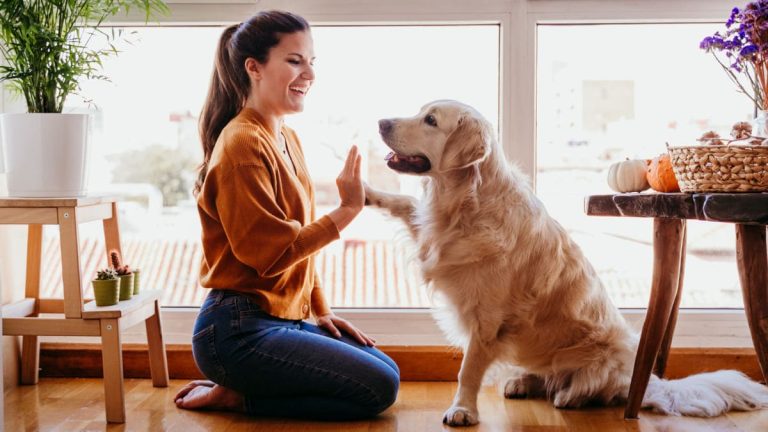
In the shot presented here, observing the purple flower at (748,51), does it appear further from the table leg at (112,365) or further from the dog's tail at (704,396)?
the table leg at (112,365)

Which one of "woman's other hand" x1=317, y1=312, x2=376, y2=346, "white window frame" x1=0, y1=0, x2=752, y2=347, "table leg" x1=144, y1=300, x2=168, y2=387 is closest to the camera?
"woman's other hand" x1=317, y1=312, x2=376, y2=346

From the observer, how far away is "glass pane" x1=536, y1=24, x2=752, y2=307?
270 centimetres

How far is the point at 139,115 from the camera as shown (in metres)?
2.83

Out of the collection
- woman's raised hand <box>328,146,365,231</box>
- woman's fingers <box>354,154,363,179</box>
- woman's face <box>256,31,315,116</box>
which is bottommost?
woman's raised hand <box>328,146,365,231</box>

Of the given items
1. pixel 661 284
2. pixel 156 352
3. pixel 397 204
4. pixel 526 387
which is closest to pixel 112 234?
pixel 156 352

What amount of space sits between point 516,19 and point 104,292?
1.64 m

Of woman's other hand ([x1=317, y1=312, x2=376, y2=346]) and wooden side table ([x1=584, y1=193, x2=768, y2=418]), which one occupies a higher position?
wooden side table ([x1=584, y1=193, x2=768, y2=418])

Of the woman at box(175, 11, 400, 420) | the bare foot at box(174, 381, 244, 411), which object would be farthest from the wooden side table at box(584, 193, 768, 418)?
the bare foot at box(174, 381, 244, 411)

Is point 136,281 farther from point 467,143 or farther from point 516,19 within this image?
point 516,19

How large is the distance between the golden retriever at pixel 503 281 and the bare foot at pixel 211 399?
2.05 feet

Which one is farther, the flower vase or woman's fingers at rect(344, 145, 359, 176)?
woman's fingers at rect(344, 145, 359, 176)

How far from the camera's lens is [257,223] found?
2.01 m

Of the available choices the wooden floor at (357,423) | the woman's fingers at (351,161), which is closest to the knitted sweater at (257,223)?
the woman's fingers at (351,161)

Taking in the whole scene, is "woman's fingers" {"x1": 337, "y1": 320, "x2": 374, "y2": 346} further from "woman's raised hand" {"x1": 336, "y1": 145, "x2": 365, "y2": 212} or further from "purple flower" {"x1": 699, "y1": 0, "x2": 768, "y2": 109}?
"purple flower" {"x1": 699, "y1": 0, "x2": 768, "y2": 109}
